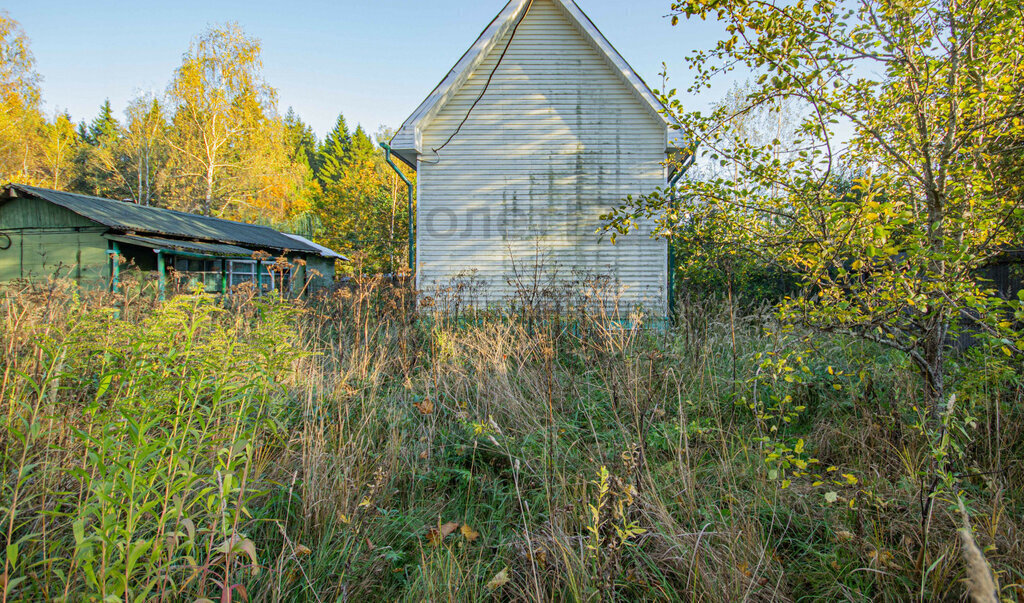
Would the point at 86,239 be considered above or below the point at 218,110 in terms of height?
below

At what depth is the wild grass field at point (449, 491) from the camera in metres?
1.63

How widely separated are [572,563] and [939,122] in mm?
3101

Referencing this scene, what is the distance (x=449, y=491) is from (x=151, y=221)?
53.2 ft

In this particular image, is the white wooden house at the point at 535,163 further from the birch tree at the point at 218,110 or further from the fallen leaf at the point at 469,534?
the birch tree at the point at 218,110

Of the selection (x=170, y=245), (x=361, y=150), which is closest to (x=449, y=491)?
(x=170, y=245)

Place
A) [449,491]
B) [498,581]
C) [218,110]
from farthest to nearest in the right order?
[218,110], [449,491], [498,581]

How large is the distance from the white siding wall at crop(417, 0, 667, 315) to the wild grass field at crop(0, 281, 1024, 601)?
5.98 m

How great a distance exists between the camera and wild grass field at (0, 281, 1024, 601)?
1632 mm

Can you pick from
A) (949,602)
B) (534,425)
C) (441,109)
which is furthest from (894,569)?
(441,109)

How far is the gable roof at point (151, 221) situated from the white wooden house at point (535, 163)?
3.93 m

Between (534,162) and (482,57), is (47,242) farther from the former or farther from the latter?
(534,162)

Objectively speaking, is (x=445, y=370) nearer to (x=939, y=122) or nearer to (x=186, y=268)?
(x=939, y=122)

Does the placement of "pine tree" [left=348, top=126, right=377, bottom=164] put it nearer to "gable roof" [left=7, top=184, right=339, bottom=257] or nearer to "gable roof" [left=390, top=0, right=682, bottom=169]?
"gable roof" [left=7, top=184, right=339, bottom=257]

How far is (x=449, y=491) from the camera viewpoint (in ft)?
9.64
